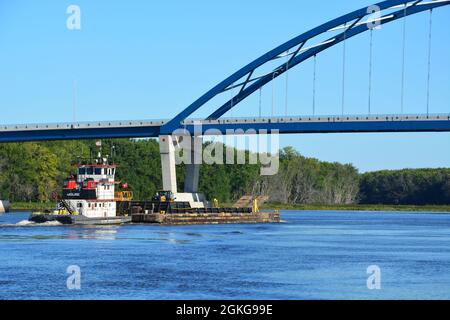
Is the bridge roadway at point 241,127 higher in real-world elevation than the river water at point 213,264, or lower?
higher

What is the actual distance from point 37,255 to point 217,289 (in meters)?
18.2

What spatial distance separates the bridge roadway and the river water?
29.2 m

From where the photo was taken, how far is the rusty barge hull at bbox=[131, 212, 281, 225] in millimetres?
99125

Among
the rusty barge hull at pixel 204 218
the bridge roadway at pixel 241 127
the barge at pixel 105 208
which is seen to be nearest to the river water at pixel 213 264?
the barge at pixel 105 208

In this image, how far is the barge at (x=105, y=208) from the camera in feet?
293

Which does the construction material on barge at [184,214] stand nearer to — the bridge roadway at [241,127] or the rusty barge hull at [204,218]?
the rusty barge hull at [204,218]

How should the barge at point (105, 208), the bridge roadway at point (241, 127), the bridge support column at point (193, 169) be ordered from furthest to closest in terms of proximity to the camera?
the bridge support column at point (193, 169) → the bridge roadway at point (241, 127) → the barge at point (105, 208)

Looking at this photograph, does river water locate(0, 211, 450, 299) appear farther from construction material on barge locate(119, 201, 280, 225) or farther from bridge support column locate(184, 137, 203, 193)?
bridge support column locate(184, 137, 203, 193)

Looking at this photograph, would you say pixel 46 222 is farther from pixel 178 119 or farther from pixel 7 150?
pixel 7 150

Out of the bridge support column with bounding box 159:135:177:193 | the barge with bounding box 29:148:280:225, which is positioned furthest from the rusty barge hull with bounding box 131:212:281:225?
the bridge support column with bounding box 159:135:177:193

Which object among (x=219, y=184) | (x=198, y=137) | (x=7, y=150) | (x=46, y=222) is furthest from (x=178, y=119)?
(x=219, y=184)

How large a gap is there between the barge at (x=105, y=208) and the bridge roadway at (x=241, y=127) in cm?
1590

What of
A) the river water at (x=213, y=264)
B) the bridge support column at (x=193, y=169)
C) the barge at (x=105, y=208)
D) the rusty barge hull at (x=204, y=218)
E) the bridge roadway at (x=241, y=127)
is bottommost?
the river water at (x=213, y=264)
